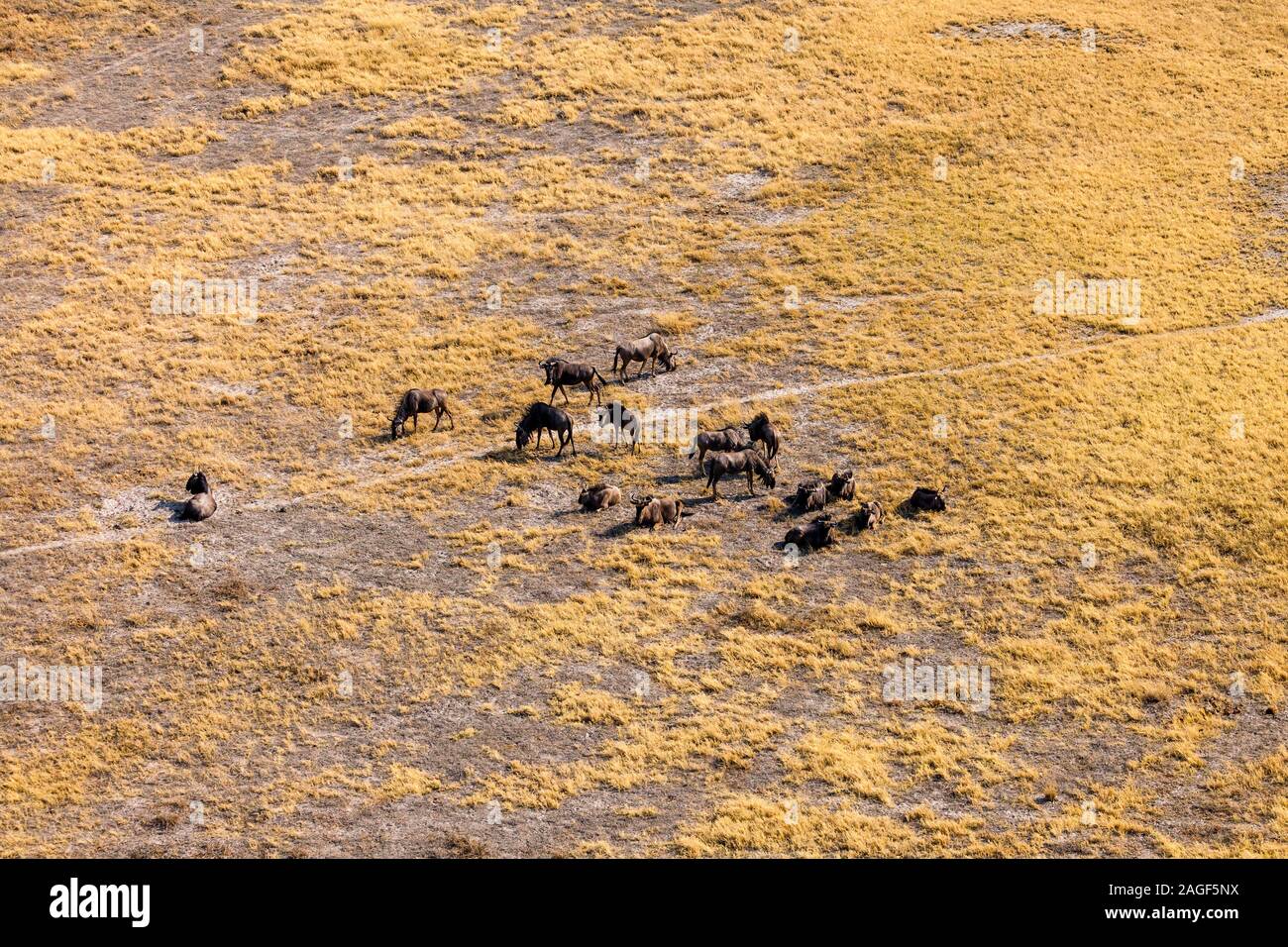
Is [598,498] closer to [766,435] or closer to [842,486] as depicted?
[766,435]

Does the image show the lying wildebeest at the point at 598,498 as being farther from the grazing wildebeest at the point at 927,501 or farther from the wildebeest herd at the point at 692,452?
the grazing wildebeest at the point at 927,501

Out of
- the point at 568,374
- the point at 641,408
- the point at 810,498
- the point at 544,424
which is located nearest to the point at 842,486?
the point at 810,498

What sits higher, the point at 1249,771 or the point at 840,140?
the point at 840,140

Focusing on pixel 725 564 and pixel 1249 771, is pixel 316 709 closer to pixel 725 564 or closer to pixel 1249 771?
pixel 725 564

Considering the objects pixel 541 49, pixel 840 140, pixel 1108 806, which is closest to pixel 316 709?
pixel 1108 806

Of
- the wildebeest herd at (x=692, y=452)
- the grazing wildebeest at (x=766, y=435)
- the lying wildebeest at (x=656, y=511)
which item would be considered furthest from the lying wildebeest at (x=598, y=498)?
the grazing wildebeest at (x=766, y=435)

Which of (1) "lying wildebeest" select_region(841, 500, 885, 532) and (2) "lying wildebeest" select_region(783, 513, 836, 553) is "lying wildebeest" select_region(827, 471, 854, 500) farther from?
(2) "lying wildebeest" select_region(783, 513, 836, 553)
